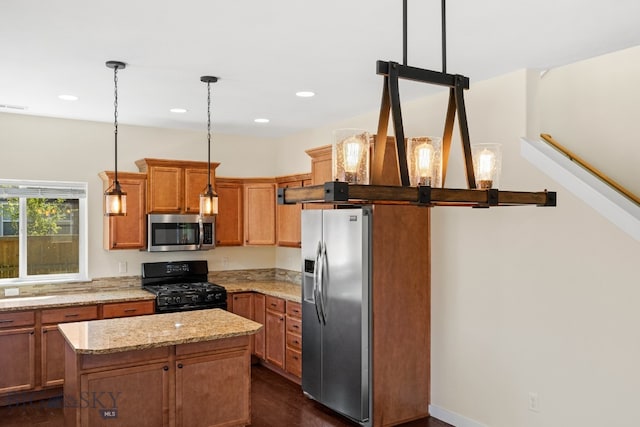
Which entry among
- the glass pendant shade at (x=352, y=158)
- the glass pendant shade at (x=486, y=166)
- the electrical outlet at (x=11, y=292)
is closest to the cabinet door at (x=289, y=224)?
the electrical outlet at (x=11, y=292)

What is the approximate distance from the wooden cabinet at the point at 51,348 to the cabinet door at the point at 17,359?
0.27 feet

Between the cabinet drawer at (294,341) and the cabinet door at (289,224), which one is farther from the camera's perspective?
the cabinet door at (289,224)

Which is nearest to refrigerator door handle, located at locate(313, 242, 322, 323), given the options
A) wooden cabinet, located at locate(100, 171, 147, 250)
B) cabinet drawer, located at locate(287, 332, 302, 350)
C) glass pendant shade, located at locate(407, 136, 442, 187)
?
cabinet drawer, located at locate(287, 332, 302, 350)

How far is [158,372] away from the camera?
3551 mm

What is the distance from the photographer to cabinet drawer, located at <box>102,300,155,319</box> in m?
5.12

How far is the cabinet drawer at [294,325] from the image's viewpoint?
522 centimetres

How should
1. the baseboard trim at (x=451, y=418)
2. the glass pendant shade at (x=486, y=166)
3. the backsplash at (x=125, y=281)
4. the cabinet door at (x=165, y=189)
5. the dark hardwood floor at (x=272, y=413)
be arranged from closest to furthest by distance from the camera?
the glass pendant shade at (x=486, y=166) < the baseboard trim at (x=451, y=418) < the dark hardwood floor at (x=272, y=413) < the backsplash at (x=125, y=281) < the cabinet door at (x=165, y=189)

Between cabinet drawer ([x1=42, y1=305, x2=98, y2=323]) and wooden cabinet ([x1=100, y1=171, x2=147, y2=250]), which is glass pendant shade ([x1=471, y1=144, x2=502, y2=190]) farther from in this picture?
wooden cabinet ([x1=100, y1=171, x2=147, y2=250])

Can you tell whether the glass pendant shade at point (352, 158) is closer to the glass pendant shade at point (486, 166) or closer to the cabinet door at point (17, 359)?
the glass pendant shade at point (486, 166)

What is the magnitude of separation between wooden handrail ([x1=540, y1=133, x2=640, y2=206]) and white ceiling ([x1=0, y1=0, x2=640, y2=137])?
3.18 feet

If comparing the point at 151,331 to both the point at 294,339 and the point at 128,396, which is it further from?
the point at 294,339

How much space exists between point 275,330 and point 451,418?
209 cm

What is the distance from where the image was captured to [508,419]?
151 inches

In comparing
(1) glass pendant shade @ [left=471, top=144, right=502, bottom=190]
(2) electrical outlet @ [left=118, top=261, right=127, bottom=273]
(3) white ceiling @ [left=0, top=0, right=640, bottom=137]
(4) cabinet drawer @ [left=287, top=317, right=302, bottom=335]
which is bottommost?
(4) cabinet drawer @ [left=287, top=317, right=302, bottom=335]
